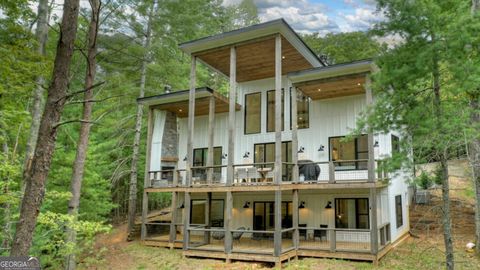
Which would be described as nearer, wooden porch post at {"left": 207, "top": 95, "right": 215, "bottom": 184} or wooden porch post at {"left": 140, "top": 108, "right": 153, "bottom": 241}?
wooden porch post at {"left": 207, "top": 95, "right": 215, "bottom": 184}

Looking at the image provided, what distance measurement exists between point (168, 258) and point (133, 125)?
30.5 ft

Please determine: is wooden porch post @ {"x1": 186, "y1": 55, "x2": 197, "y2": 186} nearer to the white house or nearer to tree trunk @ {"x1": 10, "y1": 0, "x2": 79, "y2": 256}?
the white house

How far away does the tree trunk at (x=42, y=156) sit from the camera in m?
5.16

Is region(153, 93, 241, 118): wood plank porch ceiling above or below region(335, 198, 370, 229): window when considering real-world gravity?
above

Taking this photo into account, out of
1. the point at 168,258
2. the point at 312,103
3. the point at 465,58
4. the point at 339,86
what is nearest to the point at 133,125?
the point at 168,258

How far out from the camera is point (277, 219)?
38.9ft

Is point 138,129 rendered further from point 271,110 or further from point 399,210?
point 399,210

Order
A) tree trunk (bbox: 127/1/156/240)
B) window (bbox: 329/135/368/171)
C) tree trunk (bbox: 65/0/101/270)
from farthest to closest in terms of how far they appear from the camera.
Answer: tree trunk (bbox: 127/1/156/240)
window (bbox: 329/135/368/171)
tree trunk (bbox: 65/0/101/270)

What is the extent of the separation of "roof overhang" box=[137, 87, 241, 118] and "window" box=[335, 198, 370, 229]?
6.94m

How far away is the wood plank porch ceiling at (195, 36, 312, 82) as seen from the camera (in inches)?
537

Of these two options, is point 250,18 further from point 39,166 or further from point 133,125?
point 39,166

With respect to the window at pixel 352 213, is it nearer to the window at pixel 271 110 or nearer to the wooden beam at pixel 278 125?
the wooden beam at pixel 278 125

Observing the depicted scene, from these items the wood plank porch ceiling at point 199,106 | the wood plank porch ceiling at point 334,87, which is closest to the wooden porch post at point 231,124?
the wood plank porch ceiling at point 199,106

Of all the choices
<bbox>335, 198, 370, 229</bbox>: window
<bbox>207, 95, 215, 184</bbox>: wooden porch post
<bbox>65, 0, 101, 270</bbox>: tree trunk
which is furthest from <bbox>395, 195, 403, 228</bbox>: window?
<bbox>65, 0, 101, 270</bbox>: tree trunk
